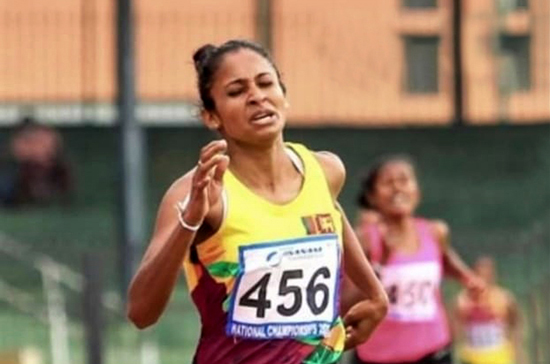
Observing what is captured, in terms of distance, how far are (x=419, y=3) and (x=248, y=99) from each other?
1500cm

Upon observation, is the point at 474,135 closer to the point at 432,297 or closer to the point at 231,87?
the point at 432,297

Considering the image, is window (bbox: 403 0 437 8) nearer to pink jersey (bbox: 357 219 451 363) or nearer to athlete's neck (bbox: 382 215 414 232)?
athlete's neck (bbox: 382 215 414 232)

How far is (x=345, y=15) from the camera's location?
67.1 feet

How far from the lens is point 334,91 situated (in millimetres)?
20469

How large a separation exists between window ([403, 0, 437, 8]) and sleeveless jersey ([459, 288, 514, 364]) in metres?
5.71

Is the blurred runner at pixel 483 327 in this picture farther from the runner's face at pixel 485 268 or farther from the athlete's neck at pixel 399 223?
the athlete's neck at pixel 399 223

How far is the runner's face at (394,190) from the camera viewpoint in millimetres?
11281

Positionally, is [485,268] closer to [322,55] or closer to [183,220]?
[322,55]

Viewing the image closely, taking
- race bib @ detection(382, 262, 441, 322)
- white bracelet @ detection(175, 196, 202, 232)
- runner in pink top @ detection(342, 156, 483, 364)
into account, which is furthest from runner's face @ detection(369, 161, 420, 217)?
white bracelet @ detection(175, 196, 202, 232)

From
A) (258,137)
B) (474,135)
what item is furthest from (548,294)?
(258,137)

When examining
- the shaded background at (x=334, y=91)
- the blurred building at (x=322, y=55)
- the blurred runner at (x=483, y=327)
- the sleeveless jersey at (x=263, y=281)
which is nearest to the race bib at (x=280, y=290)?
the sleeveless jersey at (x=263, y=281)

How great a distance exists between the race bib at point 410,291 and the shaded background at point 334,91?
7.39m

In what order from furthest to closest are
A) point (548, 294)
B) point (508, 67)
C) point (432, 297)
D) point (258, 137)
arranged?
point (508, 67)
point (548, 294)
point (432, 297)
point (258, 137)

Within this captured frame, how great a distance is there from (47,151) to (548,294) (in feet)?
15.9
